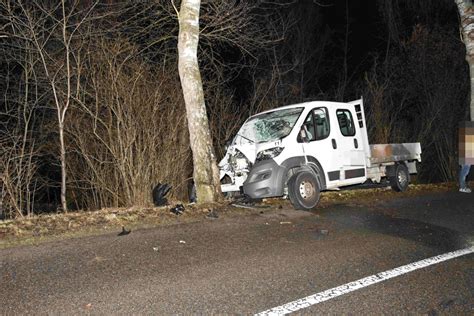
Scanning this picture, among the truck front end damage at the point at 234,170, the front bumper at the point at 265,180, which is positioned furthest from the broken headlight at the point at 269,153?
the truck front end damage at the point at 234,170

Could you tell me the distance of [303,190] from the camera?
875 centimetres

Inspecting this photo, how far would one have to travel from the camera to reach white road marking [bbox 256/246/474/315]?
4.02 meters

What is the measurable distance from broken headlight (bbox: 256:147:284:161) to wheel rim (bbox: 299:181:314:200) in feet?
2.56

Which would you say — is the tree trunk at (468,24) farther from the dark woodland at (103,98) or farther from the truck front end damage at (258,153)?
the truck front end damage at (258,153)

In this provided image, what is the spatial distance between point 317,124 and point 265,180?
6.19 feet

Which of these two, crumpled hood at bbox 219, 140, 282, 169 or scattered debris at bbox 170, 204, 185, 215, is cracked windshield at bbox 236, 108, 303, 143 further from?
scattered debris at bbox 170, 204, 185, 215

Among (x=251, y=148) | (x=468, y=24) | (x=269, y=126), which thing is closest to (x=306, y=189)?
(x=251, y=148)

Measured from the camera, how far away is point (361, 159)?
1016 centimetres

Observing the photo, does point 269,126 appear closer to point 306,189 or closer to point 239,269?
point 306,189

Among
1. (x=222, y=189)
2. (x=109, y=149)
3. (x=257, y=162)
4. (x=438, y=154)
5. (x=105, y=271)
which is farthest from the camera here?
(x=438, y=154)

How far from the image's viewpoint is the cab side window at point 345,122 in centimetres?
979

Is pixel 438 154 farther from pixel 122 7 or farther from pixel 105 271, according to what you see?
pixel 105 271

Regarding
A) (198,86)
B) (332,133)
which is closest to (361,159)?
(332,133)

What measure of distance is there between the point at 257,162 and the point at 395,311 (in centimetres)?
484
